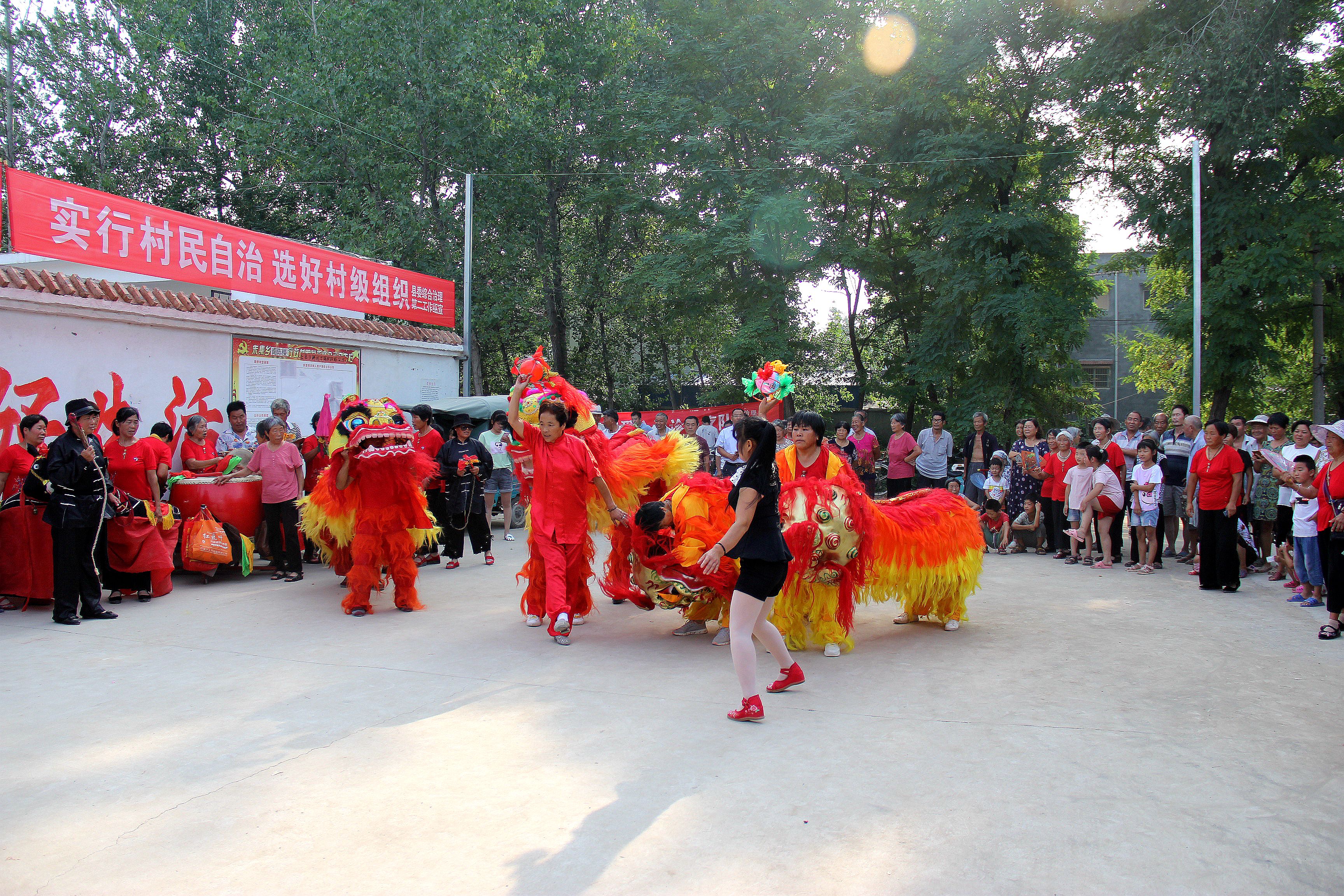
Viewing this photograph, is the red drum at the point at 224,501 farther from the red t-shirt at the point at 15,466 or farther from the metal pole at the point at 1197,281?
the metal pole at the point at 1197,281

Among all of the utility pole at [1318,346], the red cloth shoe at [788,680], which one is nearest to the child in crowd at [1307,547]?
the red cloth shoe at [788,680]

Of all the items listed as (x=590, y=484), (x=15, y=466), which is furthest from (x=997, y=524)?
(x=15, y=466)

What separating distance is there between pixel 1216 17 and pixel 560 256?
1413 cm

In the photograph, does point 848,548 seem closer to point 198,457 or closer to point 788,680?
point 788,680

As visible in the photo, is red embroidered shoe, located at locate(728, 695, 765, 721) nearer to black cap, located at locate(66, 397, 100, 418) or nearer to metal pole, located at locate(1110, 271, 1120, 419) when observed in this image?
black cap, located at locate(66, 397, 100, 418)

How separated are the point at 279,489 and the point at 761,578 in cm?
573

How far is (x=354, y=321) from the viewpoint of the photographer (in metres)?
→ 12.5

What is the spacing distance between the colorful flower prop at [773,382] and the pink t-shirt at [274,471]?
464 centimetres

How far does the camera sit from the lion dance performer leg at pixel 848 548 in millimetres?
5625

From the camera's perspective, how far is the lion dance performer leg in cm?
562

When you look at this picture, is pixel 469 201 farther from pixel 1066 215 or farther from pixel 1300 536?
pixel 1300 536

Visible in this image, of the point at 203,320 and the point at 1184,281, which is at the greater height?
the point at 1184,281

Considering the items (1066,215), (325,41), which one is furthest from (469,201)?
(1066,215)

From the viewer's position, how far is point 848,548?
565 centimetres
